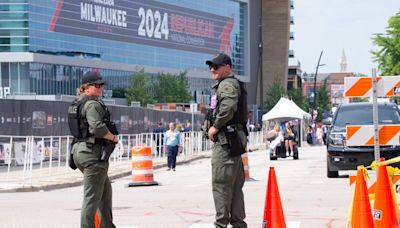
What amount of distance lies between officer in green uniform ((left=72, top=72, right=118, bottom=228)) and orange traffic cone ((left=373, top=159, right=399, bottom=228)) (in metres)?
2.83

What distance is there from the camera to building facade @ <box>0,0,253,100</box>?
303 feet

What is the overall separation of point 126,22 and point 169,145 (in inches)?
3288

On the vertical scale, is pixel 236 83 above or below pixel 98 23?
below

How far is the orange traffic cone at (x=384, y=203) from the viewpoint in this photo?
400 inches

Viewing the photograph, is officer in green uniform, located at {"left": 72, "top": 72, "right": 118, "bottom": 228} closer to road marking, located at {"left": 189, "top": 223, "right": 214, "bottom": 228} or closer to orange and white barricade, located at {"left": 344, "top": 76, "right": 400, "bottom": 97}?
road marking, located at {"left": 189, "top": 223, "right": 214, "bottom": 228}

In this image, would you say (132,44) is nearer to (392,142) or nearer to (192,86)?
(192,86)

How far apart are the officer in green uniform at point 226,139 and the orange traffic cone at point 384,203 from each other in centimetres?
157

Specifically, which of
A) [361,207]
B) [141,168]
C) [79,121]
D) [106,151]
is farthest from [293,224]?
[141,168]

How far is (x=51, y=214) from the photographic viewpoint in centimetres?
1445

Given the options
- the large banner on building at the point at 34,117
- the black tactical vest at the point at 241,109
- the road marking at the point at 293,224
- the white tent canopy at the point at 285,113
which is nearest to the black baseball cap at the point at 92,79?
the black tactical vest at the point at 241,109

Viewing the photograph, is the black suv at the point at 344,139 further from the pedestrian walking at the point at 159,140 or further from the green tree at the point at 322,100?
the green tree at the point at 322,100

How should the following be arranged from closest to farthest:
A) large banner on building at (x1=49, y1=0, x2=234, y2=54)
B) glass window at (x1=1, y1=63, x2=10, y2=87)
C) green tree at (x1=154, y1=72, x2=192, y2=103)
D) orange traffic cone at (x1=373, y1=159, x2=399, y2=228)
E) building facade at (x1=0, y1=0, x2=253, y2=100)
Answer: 1. orange traffic cone at (x1=373, y1=159, x2=399, y2=228)
2. building facade at (x1=0, y1=0, x2=253, y2=100)
3. glass window at (x1=1, y1=63, x2=10, y2=87)
4. large banner on building at (x1=49, y1=0, x2=234, y2=54)
5. green tree at (x1=154, y1=72, x2=192, y2=103)

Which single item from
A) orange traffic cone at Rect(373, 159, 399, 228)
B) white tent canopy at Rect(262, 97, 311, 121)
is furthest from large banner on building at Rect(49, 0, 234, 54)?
orange traffic cone at Rect(373, 159, 399, 228)

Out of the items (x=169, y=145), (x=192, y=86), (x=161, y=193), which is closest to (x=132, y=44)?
(x=192, y=86)
